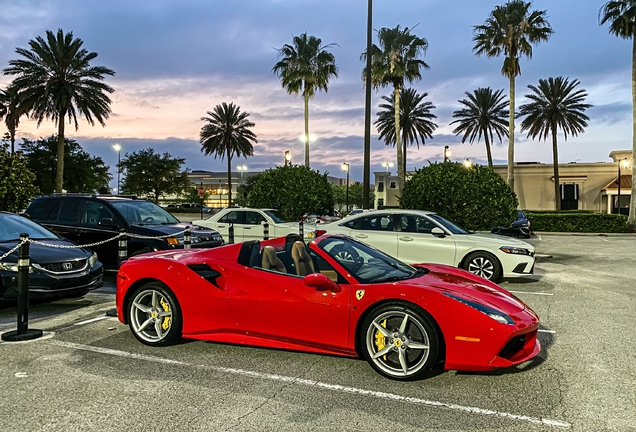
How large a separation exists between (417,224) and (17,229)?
736 cm

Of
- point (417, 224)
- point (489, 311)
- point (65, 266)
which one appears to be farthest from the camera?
point (417, 224)

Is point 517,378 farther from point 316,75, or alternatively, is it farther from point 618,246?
point 316,75

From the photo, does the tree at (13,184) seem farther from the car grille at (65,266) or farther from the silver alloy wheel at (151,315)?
the silver alloy wheel at (151,315)

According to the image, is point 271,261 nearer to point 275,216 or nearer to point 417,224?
point 417,224

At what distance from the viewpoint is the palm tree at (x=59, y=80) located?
3089 centimetres

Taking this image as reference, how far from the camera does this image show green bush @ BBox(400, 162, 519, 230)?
14719 mm

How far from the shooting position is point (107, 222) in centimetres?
966

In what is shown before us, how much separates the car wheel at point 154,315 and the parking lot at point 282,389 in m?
0.15

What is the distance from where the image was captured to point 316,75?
3759cm

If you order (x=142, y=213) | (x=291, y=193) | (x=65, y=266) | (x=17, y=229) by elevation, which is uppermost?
(x=291, y=193)

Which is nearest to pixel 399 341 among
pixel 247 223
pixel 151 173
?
pixel 247 223

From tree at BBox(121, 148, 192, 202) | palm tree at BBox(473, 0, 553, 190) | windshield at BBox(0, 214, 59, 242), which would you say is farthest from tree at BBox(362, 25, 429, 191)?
tree at BBox(121, 148, 192, 202)

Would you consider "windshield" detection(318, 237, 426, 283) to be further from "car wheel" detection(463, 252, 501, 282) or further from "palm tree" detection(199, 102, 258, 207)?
"palm tree" detection(199, 102, 258, 207)

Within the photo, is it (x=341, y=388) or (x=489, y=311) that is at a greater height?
(x=489, y=311)
